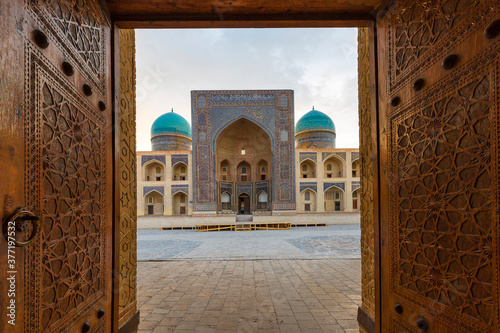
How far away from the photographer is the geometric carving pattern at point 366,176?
234 centimetres

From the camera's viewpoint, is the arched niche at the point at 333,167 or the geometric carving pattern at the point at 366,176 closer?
the geometric carving pattern at the point at 366,176

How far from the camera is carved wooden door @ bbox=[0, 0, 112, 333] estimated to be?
3.30ft

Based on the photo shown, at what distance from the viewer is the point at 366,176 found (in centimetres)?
244

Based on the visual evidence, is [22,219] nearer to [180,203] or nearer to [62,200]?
[62,200]

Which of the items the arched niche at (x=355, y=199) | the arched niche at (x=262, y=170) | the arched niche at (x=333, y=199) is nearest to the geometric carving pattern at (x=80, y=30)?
the arched niche at (x=333, y=199)

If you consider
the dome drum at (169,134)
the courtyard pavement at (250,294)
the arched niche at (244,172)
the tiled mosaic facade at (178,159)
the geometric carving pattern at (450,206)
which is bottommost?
the courtyard pavement at (250,294)

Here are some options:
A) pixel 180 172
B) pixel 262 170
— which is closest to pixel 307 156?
pixel 262 170

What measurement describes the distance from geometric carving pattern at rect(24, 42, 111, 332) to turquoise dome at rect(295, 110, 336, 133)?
23549mm

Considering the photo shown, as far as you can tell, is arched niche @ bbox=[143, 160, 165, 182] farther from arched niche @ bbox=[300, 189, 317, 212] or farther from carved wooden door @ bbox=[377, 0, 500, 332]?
carved wooden door @ bbox=[377, 0, 500, 332]

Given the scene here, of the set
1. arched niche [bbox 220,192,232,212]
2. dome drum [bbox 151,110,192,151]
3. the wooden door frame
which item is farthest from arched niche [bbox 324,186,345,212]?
the wooden door frame

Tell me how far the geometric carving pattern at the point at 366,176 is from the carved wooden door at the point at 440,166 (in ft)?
1.50

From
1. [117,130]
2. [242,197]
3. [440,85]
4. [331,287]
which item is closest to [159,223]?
[242,197]

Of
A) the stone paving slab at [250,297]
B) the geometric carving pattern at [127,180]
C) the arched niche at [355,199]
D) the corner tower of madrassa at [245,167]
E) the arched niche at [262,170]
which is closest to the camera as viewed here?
the geometric carving pattern at [127,180]

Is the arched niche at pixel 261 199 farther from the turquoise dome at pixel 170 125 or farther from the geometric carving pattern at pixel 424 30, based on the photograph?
the geometric carving pattern at pixel 424 30
